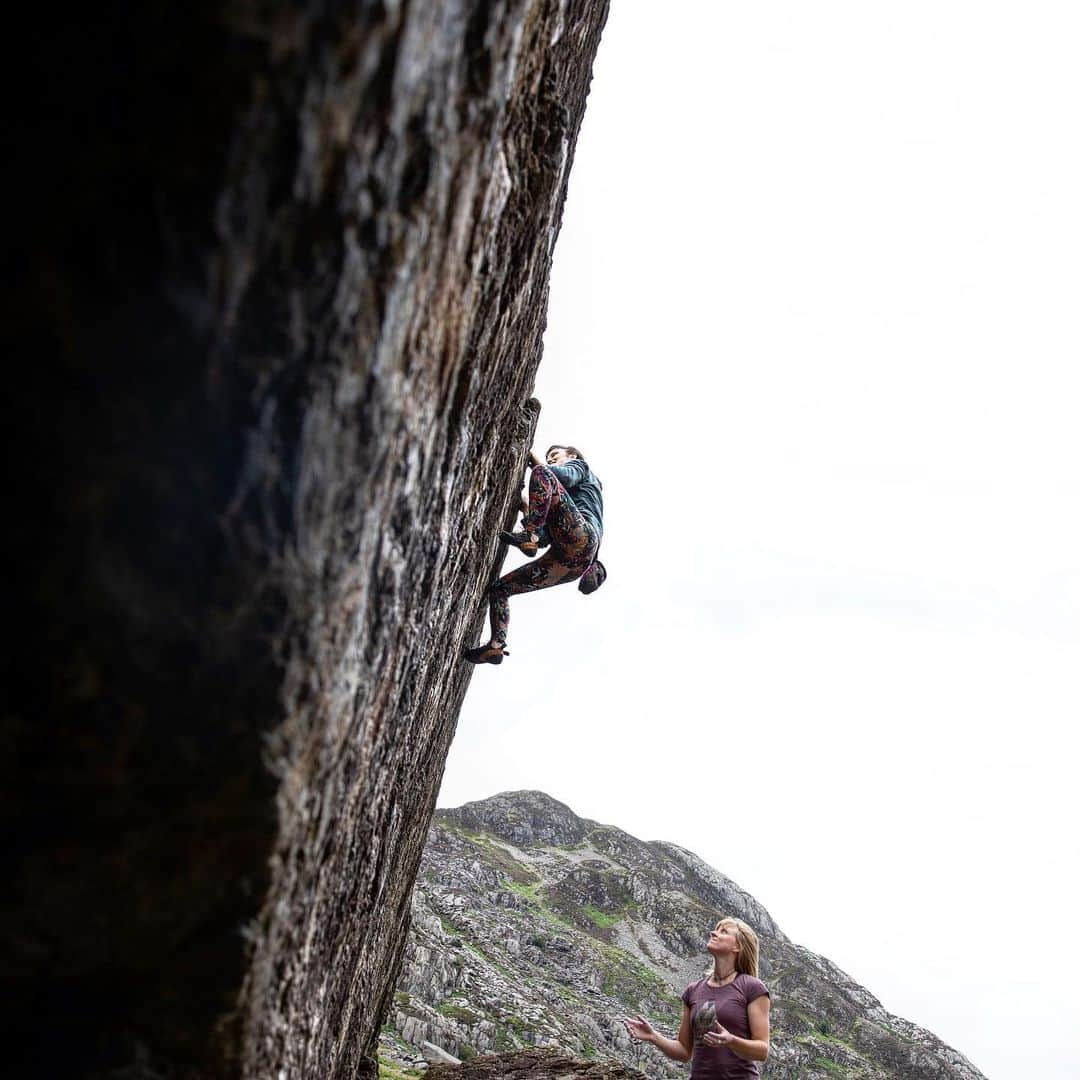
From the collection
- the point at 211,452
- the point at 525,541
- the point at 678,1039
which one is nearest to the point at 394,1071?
the point at 678,1039

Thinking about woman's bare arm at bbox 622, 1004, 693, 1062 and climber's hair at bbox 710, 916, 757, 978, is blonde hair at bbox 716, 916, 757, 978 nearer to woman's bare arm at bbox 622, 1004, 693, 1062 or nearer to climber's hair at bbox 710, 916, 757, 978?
climber's hair at bbox 710, 916, 757, 978

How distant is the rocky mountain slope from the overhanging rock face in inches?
872

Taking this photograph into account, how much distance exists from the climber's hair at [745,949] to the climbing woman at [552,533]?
3.80 m

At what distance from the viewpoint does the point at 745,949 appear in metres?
7.20

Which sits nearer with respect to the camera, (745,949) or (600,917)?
(745,949)

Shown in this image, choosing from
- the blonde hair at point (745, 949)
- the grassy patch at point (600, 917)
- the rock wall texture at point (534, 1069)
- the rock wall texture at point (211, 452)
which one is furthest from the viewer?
the grassy patch at point (600, 917)

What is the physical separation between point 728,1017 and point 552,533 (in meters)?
5.20

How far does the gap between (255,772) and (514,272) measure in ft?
9.61

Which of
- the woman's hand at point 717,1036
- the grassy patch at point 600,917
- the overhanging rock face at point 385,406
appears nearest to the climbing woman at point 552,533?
the overhanging rock face at point 385,406

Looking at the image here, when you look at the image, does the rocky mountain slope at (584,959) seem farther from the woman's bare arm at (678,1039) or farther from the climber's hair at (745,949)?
the climber's hair at (745,949)

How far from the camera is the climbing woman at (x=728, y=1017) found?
6262 mm

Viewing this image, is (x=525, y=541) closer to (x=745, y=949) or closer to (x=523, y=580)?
(x=523, y=580)

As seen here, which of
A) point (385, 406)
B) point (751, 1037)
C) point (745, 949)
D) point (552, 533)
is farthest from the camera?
point (552, 533)

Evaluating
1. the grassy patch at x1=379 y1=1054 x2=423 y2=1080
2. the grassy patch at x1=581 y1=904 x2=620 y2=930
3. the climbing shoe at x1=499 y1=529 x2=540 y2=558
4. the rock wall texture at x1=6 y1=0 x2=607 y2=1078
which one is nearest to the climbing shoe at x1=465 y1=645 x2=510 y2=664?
the climbing shoe at x1=499 y1=529 x2=540 y2=558
